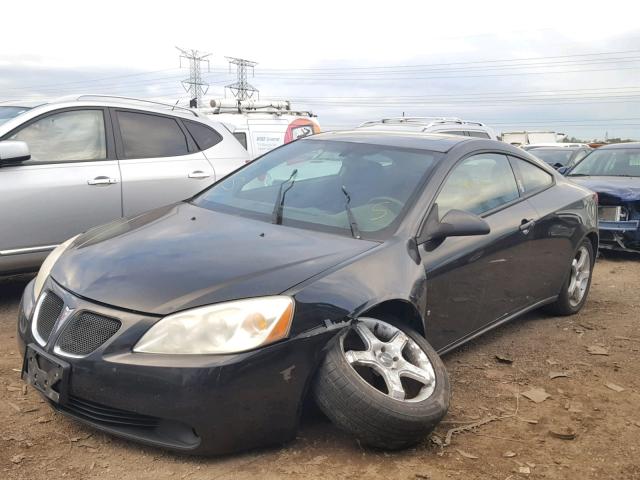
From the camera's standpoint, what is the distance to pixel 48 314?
117 inches

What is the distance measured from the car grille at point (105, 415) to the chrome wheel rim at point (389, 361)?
0.90 metres

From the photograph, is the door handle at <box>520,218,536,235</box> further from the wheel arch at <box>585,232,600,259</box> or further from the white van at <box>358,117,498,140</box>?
the white van at <box>358,117,498,140</box>

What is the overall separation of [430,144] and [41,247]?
10.3 ft

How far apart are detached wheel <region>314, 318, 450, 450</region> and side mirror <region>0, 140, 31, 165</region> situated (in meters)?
3.18

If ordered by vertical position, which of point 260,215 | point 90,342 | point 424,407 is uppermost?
point 260,215

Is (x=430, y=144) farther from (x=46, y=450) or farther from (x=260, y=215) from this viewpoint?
(x=46, y=450)

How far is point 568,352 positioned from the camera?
450 cm

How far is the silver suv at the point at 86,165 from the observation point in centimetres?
498

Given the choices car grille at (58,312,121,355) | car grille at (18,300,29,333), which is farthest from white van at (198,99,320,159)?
car grille at (58,312,121,355)

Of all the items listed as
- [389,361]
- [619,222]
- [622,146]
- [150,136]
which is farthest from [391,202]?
[622,146]

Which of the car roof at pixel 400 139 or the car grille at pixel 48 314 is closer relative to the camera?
the car grille at pixel 48 314

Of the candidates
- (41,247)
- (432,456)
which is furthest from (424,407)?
(41,247)

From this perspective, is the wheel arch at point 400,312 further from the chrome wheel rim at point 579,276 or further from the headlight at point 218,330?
the chrome wheel rim at point 579,276

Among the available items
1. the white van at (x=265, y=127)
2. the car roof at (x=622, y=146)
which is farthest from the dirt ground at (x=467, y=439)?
the white van at (x=265, y=127)
